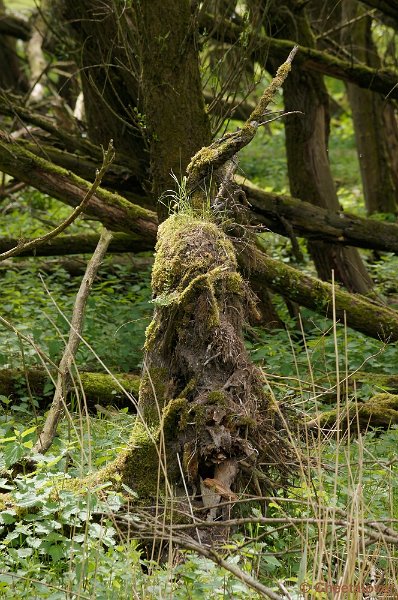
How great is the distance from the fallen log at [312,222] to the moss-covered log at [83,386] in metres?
2.58

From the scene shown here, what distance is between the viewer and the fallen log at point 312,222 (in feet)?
28.9

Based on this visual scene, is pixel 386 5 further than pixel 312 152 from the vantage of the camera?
No

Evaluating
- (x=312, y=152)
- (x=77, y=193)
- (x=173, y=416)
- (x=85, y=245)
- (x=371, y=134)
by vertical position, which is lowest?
(x=173, y=416)

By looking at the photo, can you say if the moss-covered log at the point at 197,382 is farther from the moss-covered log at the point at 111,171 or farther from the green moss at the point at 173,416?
the moss-covered log at the point at 111,171

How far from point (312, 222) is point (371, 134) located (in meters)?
5.20

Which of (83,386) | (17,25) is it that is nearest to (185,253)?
(83,386)

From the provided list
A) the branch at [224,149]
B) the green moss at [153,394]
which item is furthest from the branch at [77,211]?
the green moss at [153,394]

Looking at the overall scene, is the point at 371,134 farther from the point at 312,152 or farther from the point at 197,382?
the point at 197,382

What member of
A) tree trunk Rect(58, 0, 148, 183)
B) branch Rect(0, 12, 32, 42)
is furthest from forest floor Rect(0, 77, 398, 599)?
branch Rect(0, 12, 32, 42)

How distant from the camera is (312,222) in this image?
8883mm

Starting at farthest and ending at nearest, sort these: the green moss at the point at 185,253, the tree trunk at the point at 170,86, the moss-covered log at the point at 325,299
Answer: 1. the moss-covered log at the point at 325,299
2. the tree trunk at the point at 170,86
3. the green moss at the point at 185,253

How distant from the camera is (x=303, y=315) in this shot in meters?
9.06

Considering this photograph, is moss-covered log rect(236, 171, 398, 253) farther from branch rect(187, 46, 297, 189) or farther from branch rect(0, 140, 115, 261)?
branch rect(0, 140, 115, 261)

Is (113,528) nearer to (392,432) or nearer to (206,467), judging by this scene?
(206,467)
